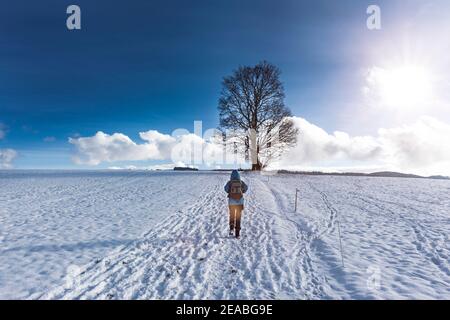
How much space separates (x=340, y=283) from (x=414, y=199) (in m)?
17.3

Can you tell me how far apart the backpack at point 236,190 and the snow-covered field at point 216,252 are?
1.51 m

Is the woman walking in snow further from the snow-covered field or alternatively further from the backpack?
the snow-covered field

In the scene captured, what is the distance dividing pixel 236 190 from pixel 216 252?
2382 millimetres

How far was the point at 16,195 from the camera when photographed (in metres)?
18.0

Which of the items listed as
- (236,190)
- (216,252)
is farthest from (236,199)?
(216,252)

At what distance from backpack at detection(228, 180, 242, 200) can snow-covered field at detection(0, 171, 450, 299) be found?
4.95 feet

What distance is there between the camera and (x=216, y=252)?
25.6 feet

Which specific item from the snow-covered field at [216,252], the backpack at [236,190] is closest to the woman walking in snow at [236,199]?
the backpack at [236,190]

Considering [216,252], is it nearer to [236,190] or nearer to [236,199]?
[236,199]

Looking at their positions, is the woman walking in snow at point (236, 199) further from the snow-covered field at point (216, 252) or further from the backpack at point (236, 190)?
the snow-covered field at point (216, 252)
